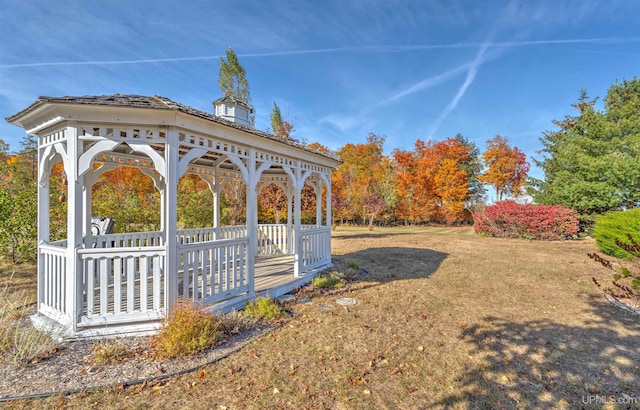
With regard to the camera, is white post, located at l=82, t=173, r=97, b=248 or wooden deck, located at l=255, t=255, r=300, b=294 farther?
wooden deck, located at l=255, t=255, r=300, b=294

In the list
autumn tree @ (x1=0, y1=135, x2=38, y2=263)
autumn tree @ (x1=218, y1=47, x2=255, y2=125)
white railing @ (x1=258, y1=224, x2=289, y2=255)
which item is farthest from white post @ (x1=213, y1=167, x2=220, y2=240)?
autumn tree @ (x1=218, y1=47, x2=255, y2=125)

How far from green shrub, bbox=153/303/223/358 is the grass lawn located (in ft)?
1.27

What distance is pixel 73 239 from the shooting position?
366 cm

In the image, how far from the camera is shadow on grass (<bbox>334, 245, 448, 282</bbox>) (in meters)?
7.61

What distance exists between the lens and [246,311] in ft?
14.5

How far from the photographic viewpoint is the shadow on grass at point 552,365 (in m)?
2.67

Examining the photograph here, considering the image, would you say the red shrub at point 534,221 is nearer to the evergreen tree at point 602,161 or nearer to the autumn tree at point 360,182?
the evergreen tree at point 602,161

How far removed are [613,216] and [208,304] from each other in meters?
13.4

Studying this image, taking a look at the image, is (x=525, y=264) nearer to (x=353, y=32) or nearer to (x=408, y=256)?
(x=408, y=256)

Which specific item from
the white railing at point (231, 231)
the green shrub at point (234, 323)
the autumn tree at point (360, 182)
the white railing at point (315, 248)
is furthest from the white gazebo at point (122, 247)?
the autumn tree at point (360, 182)

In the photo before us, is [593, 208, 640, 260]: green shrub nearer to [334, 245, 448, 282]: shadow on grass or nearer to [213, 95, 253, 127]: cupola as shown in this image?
[334, 245, 448, 282]: shadow on grass

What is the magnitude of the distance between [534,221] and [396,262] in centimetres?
1113

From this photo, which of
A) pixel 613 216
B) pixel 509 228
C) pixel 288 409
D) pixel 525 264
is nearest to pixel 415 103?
pixel 509 228

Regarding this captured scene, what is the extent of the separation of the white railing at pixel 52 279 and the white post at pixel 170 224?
133 centimetres
